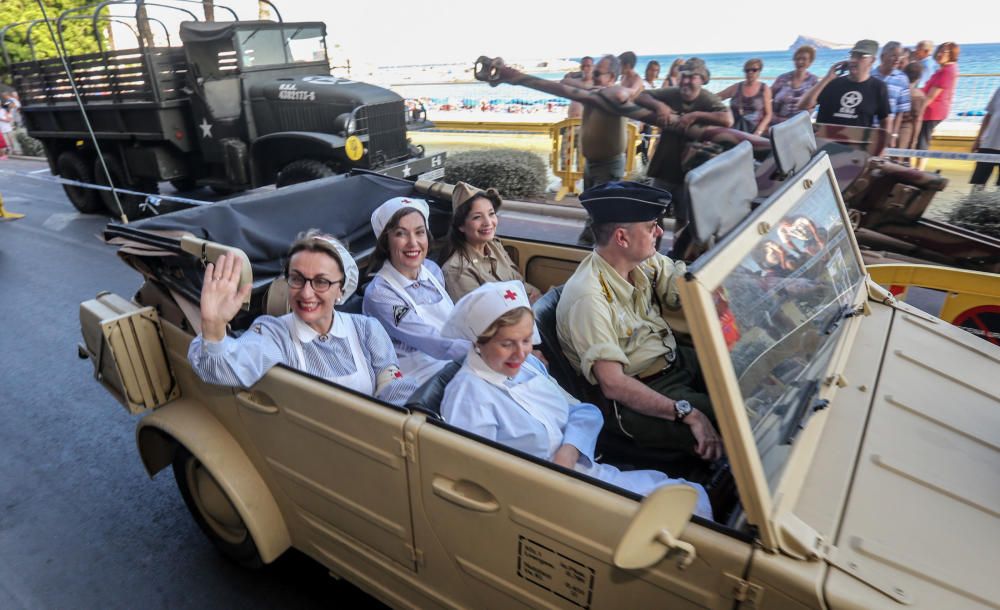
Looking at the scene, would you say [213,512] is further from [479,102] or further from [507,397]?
[479,102]

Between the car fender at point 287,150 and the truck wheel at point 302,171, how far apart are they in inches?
7.1

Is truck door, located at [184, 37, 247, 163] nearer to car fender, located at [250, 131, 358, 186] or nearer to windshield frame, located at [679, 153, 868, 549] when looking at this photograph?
car fender, located at [250, 131, 358, 186]

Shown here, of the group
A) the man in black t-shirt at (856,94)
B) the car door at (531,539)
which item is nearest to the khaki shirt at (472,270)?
the car door at (531,539)

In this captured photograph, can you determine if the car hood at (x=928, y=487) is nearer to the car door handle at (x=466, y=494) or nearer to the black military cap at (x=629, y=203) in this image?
the car door handle at (x=466, y=494)

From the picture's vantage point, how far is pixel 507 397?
6.68 ft

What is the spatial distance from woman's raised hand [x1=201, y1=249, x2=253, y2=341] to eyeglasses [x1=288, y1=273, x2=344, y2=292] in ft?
0.75

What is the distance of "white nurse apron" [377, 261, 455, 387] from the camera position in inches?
106

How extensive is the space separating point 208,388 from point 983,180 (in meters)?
9.15

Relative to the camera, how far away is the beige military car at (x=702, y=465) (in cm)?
130

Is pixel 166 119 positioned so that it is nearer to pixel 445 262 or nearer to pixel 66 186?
pixel 66 186

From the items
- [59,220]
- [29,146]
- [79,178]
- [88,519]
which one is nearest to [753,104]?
[88,519]

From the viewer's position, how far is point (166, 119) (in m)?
8.78

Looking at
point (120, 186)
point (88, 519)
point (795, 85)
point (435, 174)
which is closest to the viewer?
point (88, 519)

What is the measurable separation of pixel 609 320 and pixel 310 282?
3.93 feet
